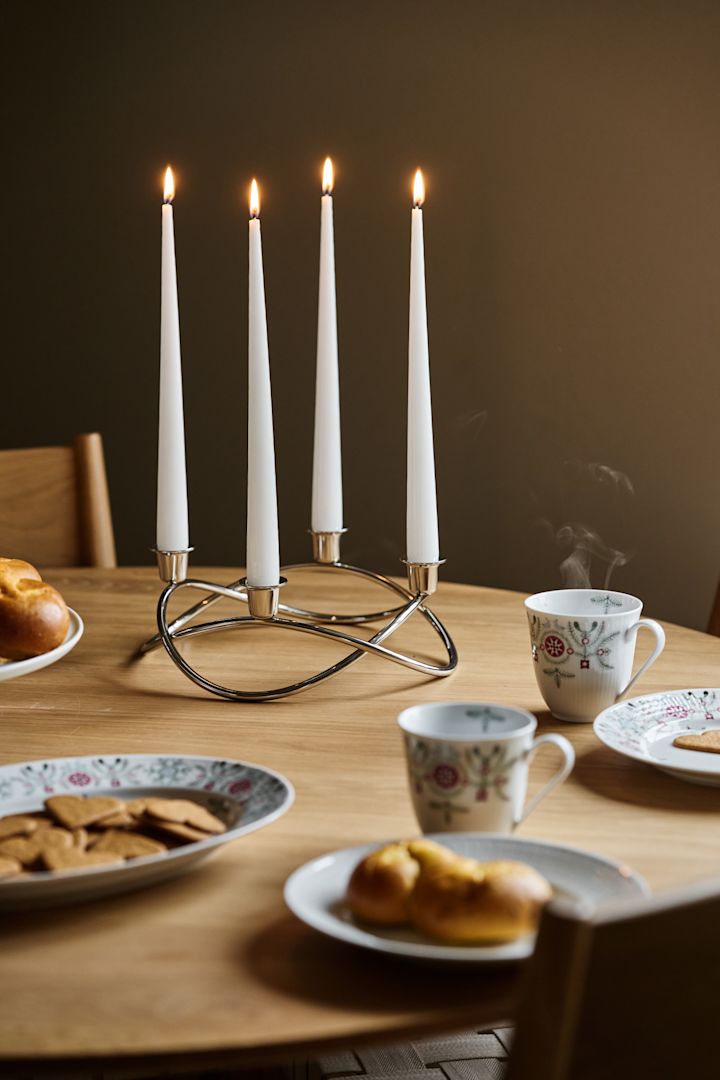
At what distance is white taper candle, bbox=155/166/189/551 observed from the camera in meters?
1.05

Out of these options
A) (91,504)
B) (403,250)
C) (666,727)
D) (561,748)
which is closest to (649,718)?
(666,727)

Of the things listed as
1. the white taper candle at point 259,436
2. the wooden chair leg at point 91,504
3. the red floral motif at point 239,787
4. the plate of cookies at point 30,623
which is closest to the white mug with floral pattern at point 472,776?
the red floral motif at point 239,787

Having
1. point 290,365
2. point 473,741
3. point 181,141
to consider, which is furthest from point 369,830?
point 181,141

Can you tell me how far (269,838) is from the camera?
2.26ft

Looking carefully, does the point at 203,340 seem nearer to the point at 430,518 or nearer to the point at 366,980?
the point at 430,518

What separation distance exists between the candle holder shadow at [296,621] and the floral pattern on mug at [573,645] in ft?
0.50

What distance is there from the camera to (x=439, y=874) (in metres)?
0.54

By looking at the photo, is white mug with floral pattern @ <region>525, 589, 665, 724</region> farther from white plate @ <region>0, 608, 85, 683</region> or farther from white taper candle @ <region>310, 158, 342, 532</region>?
white plate @ <region>0, 608, 85, 683</region>

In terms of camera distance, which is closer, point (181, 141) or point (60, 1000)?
point (60, 1000)

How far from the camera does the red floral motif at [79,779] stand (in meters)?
0.74

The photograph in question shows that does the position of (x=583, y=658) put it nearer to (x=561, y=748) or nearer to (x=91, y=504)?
(x=561, y=748)

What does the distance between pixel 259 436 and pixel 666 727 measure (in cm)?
40

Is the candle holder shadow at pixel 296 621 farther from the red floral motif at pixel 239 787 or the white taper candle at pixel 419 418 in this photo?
the red floral motif at pixel 239 787

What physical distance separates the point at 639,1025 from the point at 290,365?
2.27 metres
